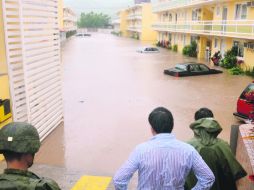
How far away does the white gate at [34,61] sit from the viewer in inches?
297

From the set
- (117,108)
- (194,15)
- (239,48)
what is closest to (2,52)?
(117,108)

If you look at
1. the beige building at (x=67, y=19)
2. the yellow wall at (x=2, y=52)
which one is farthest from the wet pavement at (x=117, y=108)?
the beige building at (x=67, y=19)

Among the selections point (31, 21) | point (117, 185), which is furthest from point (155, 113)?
point (31, 21)

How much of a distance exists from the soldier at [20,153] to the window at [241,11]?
24.1m

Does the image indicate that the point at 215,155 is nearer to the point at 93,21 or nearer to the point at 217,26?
the point at 217,26

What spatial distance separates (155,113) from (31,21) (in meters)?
6.09

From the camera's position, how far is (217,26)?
26.7 metres

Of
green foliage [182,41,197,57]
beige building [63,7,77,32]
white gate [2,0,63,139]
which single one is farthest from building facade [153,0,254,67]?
beige building [63,7,77,32]

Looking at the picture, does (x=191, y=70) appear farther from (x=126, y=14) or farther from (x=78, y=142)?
(x=126, y=14)

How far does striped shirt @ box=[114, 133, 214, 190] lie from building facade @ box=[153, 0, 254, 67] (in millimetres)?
19546

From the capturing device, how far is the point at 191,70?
2216cm

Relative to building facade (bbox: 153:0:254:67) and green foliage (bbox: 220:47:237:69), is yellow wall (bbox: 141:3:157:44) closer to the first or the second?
building facade (bbox: 153:0:254:67)

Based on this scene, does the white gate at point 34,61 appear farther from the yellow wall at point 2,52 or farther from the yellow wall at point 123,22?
the yellow wall at point 123,22

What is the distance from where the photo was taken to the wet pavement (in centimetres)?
828
